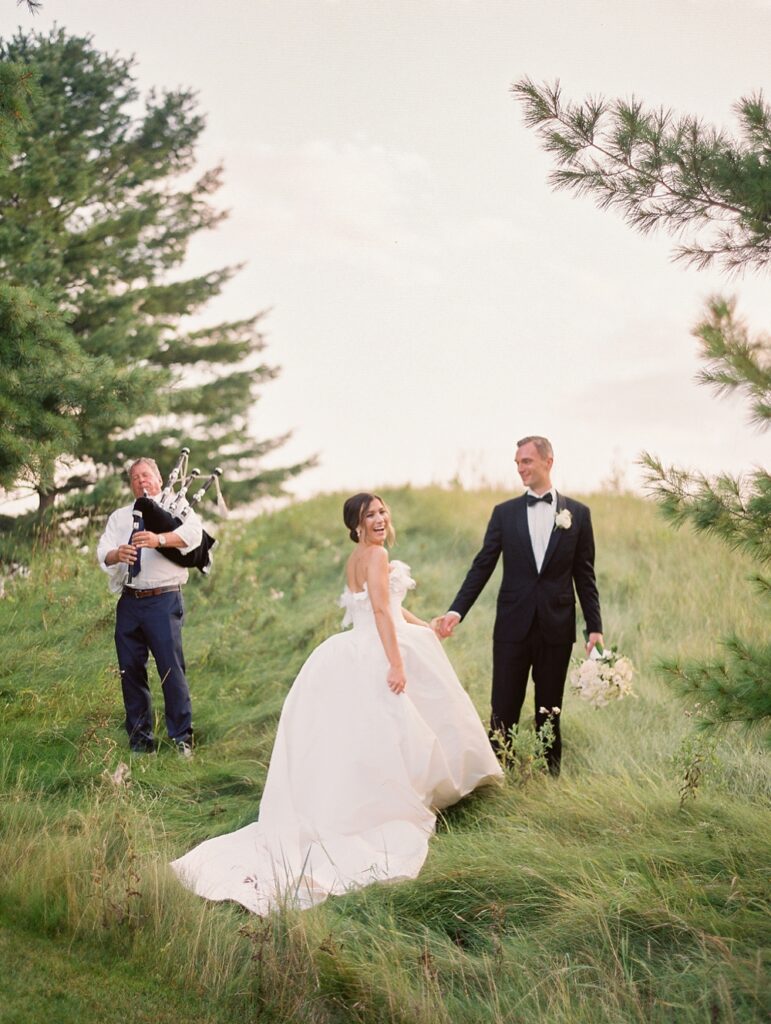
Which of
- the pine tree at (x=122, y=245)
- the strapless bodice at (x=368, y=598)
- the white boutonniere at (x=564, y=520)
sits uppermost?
the pine tree at (x=122, y=245)

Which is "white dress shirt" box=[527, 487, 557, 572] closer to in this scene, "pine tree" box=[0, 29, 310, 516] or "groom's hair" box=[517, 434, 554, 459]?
"groom's hair" box=[517, 434, 554, 459]

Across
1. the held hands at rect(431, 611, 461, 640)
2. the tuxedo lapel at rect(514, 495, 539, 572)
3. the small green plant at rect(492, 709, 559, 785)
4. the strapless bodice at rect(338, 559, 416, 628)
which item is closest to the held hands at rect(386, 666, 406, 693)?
the strapless bodice at rect(338, 559, 416, 628)

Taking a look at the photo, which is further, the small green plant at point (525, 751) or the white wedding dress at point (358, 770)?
the small green plant at point (525, 751)

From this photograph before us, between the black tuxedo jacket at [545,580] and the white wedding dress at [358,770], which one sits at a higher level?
the black tuxedo jacket at [545,580]

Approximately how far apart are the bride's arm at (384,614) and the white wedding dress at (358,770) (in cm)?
10

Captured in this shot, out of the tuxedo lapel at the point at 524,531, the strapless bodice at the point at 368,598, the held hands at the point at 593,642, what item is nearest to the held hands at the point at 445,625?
the strapless bodice at the point at 368,598

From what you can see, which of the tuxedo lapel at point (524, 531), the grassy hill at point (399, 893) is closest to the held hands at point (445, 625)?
the tuxedo lapel at point (524, 531)

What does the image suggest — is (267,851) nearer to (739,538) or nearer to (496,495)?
(739,538)

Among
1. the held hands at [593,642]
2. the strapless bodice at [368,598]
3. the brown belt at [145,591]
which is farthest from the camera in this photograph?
the brown belt at [145,591]

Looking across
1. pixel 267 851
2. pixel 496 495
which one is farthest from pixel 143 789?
pixel 496 495

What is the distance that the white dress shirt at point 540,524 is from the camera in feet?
22.2

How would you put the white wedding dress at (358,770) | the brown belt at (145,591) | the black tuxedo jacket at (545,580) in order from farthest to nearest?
1. the brown belt at (145,591)
2. the black tuxedo jacket at (545,580)
3. the white wedding dress at (358,770)

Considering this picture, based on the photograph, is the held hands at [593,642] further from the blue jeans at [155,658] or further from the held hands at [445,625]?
the blue jeans at [155,658]

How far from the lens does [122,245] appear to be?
16.9 meters
